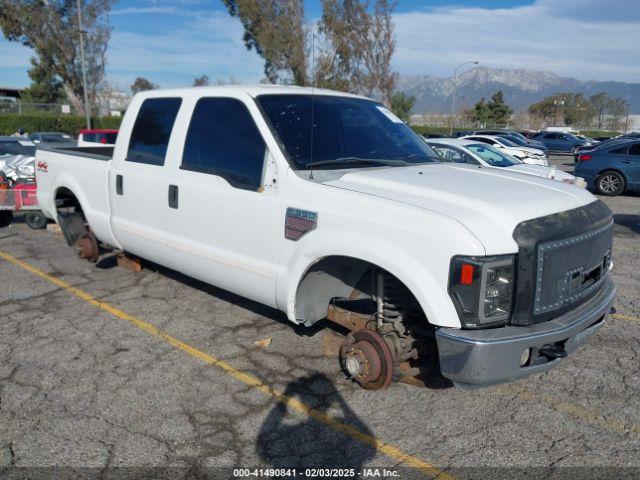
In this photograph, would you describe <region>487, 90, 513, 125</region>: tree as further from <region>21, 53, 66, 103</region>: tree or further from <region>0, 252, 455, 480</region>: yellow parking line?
<region>0, 252, 455, 480</region>: yellow parking line

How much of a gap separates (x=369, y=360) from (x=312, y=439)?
635 mm

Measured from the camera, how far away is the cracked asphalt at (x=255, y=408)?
3.04 metres

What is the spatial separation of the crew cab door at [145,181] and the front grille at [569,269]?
311 cm

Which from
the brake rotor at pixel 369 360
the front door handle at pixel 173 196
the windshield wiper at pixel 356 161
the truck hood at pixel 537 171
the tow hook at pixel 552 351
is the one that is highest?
→ the windshield wiper at pixel 356 161

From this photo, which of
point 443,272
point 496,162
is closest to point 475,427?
point 443,272

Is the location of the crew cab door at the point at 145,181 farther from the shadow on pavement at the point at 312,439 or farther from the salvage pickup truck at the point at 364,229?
the shadow on pavement at the point at 312,439

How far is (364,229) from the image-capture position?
330 cm

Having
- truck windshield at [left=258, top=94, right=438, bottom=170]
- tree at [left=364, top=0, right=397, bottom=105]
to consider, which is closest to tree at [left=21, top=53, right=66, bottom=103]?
tree at [left=364, top=0, right=397, bottom=105]

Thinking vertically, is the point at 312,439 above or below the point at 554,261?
below

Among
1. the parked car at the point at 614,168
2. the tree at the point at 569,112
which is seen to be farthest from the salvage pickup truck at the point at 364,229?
the tree at the point at 569,112

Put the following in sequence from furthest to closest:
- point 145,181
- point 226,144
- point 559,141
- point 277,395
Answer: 1. point 559,141
2. point 145,181
3. point 226,144
4. point 277,395

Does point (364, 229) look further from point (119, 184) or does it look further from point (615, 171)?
point (615, 171)

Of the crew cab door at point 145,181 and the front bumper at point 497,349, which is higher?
the crew cab door at point 145,181

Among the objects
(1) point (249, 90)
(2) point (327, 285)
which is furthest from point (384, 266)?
(1) point (249, 90)
